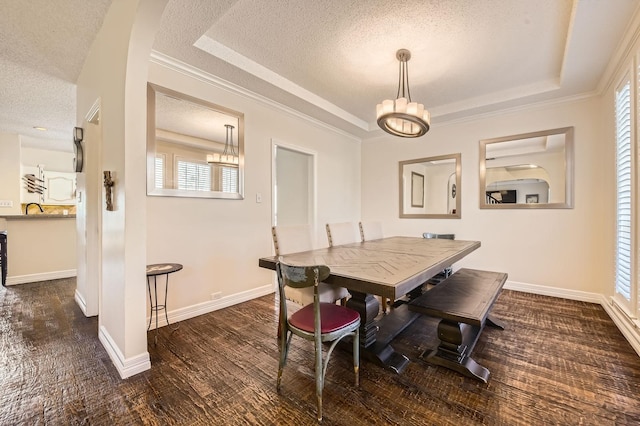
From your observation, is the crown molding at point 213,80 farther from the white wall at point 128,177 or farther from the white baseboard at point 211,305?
the white baseboard at point 211,305

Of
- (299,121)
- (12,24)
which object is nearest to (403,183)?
(299,121)

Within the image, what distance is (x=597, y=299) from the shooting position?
3246 millimetres

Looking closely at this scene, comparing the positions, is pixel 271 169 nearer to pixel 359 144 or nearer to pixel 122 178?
pixel 122 178

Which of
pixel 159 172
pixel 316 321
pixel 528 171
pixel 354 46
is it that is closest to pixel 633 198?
pixel 528 171

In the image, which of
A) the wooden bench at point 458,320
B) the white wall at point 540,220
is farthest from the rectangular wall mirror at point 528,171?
the wooden bench at point 458,320

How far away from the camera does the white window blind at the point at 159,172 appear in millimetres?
2586

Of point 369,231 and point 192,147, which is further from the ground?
point 192,147

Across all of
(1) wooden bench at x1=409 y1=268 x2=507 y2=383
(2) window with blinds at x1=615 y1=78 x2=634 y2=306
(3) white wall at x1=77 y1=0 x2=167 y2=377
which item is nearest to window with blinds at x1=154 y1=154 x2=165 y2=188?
(3) white wall at x1=77 y1=0 x2=167 y2=377

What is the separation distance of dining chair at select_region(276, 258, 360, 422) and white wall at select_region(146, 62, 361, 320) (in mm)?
1573

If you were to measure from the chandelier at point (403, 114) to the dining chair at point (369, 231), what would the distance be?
1.24 meters

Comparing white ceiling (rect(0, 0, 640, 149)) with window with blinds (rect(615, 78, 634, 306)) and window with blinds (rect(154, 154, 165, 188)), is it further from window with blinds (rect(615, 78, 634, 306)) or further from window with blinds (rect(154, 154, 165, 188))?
window with blinds (rect(154, 154, 165, 188))

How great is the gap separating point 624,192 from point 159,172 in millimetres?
4305

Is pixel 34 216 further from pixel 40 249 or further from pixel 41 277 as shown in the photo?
pixel 41 277

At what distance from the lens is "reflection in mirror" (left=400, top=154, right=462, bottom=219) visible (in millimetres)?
4285
